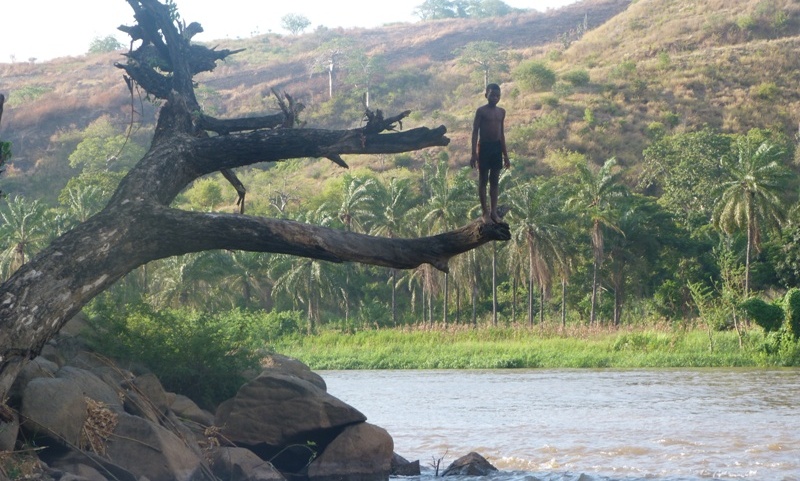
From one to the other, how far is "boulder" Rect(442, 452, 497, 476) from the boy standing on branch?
6.22 meters

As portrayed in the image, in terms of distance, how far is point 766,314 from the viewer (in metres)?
41.9

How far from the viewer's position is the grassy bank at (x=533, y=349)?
43.0m

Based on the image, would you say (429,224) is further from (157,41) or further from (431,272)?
(157,41)

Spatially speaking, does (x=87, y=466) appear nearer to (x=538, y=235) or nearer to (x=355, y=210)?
(x=538, y=235)

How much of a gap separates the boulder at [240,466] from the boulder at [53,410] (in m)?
2.00

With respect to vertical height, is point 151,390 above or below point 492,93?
below

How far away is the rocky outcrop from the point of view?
11344 millimetres

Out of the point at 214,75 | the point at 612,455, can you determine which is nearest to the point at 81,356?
the point at 612,455

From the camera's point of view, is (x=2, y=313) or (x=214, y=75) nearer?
(x=2, y=313)

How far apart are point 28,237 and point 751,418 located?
4976 centimetres

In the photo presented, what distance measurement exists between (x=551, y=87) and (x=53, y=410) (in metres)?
108

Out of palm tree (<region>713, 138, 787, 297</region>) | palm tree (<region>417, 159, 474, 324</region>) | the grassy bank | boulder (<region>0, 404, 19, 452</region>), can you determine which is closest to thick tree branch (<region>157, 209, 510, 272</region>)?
boulder (<region>0, 404, 19, 452</region>)

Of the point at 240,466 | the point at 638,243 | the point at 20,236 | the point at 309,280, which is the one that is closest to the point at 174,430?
the point at 240,466

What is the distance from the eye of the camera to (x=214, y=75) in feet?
522
